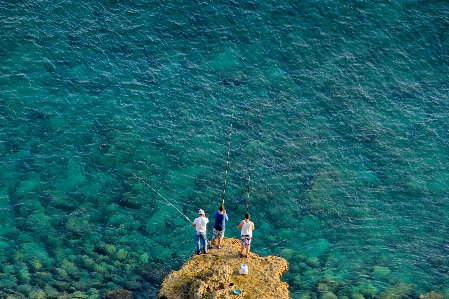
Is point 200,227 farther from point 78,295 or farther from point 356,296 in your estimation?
point 356,296

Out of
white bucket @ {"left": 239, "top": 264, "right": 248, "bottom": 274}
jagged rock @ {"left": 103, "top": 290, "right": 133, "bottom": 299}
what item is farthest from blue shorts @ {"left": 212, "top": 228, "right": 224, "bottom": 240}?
jagged rock @ {"left": 103, "top": 290, "right": 133, "bottom": 299}

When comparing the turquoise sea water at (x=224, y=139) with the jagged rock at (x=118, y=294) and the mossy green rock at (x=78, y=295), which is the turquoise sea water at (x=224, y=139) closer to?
the mossy green rock at (x=78, y=295)

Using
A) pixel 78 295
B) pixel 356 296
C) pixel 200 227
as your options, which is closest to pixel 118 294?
pixel 78 295

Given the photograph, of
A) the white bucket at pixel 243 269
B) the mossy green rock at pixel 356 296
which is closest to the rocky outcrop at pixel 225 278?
the white bucket at pixel 243 269

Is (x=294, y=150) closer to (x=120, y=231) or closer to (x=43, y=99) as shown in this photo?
(x=120, y=231)

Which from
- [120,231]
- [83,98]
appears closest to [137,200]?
[120,231]

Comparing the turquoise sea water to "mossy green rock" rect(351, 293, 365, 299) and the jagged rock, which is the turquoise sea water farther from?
the jagged rock
